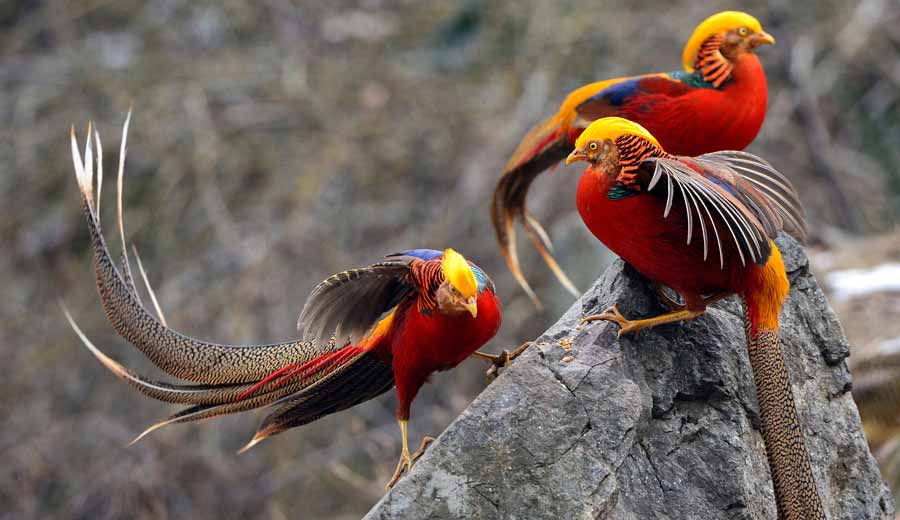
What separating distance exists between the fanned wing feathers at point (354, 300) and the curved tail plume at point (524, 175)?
146 cm

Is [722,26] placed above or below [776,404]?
above

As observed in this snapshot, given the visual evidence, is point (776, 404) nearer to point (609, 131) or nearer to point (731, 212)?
point (731, 212)

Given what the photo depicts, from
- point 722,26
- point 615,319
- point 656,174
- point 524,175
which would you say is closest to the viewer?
point 656,174

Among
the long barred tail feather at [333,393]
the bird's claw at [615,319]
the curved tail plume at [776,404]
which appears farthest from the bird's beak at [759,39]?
the long barred tail feather at [333,393]

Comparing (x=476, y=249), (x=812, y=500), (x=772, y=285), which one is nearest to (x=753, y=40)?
(x=772, y=285)

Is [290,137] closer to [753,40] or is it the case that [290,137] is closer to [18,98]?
[18,98]

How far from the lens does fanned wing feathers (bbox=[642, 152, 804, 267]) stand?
3535 mm

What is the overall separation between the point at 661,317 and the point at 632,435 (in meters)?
0.42

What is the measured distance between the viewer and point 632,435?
363cm

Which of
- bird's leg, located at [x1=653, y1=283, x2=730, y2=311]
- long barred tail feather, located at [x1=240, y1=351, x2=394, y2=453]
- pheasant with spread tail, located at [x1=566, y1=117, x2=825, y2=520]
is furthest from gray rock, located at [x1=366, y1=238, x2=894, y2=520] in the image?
long barred tail feather, located at [x1=240, y1=351, x2=394, y2=453]

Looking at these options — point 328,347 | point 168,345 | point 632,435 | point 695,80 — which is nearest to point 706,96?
point 695,80

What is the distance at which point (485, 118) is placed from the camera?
9617mm

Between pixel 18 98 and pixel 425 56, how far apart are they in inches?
134

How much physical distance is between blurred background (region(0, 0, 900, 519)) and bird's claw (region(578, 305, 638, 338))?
3395 mm
